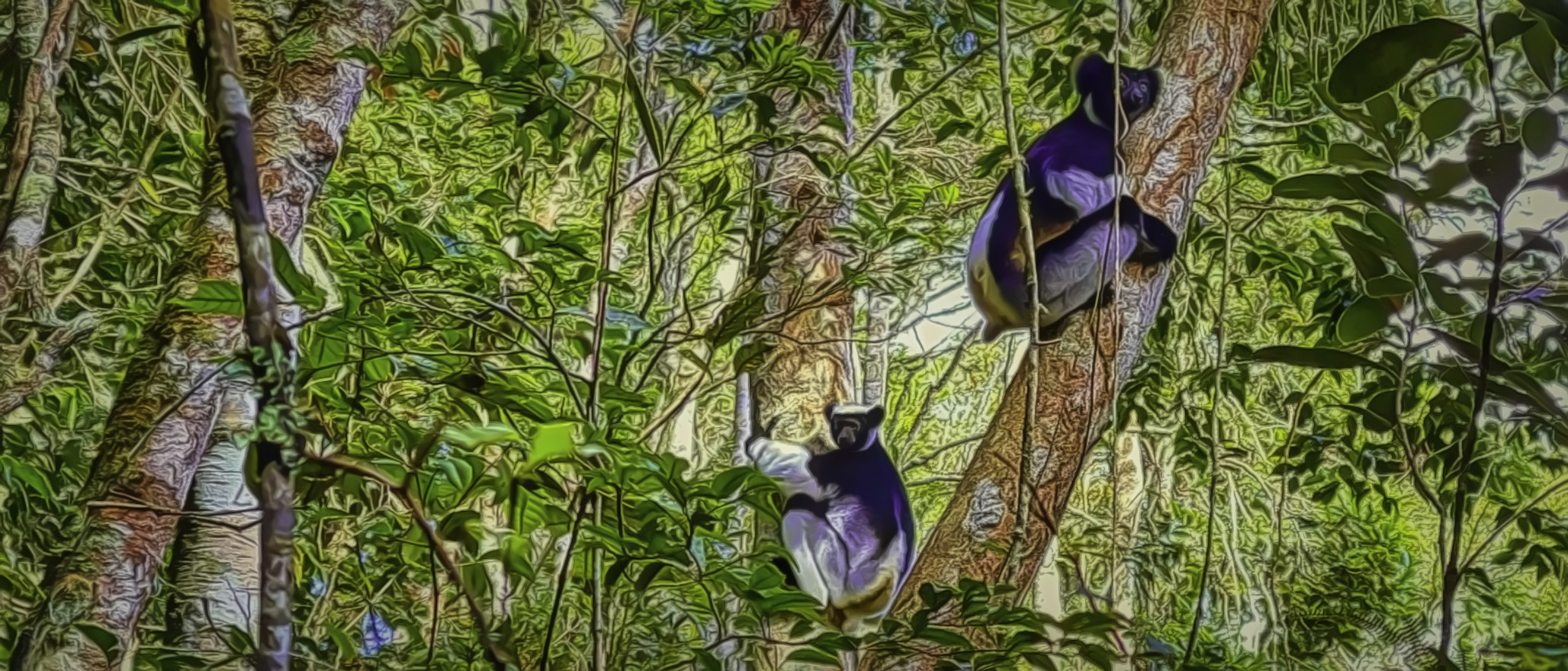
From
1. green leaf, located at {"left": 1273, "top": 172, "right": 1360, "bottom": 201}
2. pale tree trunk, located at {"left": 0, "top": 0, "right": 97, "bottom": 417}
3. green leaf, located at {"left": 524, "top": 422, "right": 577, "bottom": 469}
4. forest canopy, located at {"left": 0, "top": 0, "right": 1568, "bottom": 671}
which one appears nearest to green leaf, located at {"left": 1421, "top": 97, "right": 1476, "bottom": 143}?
forest canopy, located at {"left": 0, "top": 0, "right": 1568, "bottom": 671}

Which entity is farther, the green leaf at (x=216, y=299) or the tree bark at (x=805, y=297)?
the tree bark at (x=805, y=297)

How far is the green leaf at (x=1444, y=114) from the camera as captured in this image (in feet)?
3.99

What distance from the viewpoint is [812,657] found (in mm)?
1180

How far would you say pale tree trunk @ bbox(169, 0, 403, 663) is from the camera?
119 centimetres

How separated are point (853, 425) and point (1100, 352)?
0.98 ft

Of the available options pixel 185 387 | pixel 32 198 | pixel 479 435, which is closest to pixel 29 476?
pixel 185 387

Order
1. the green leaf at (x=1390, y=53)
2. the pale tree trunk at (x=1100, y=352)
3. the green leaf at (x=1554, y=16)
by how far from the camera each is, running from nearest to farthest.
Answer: the green leaf at (x=1390, y=53) < the green leaf at (x=1554, y=16) < the pale tree trunk at (x=1100, y=352)

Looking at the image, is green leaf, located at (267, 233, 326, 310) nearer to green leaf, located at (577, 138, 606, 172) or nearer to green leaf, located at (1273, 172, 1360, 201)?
green leaf, located at (577, 138, 606, 172)

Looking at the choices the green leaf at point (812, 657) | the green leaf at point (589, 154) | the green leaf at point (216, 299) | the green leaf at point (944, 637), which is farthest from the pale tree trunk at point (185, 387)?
the green leaf at point (944, 637)

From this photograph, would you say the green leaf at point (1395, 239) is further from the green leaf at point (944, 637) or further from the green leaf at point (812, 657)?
the green leaf at point (812, 657)

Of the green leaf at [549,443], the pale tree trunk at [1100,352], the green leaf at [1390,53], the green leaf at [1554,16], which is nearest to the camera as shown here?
the green leaf at [549,443]

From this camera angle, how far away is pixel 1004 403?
4.24 ft

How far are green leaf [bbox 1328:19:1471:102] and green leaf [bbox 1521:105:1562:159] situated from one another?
0.24 meters

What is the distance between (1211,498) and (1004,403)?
251 millimetres
